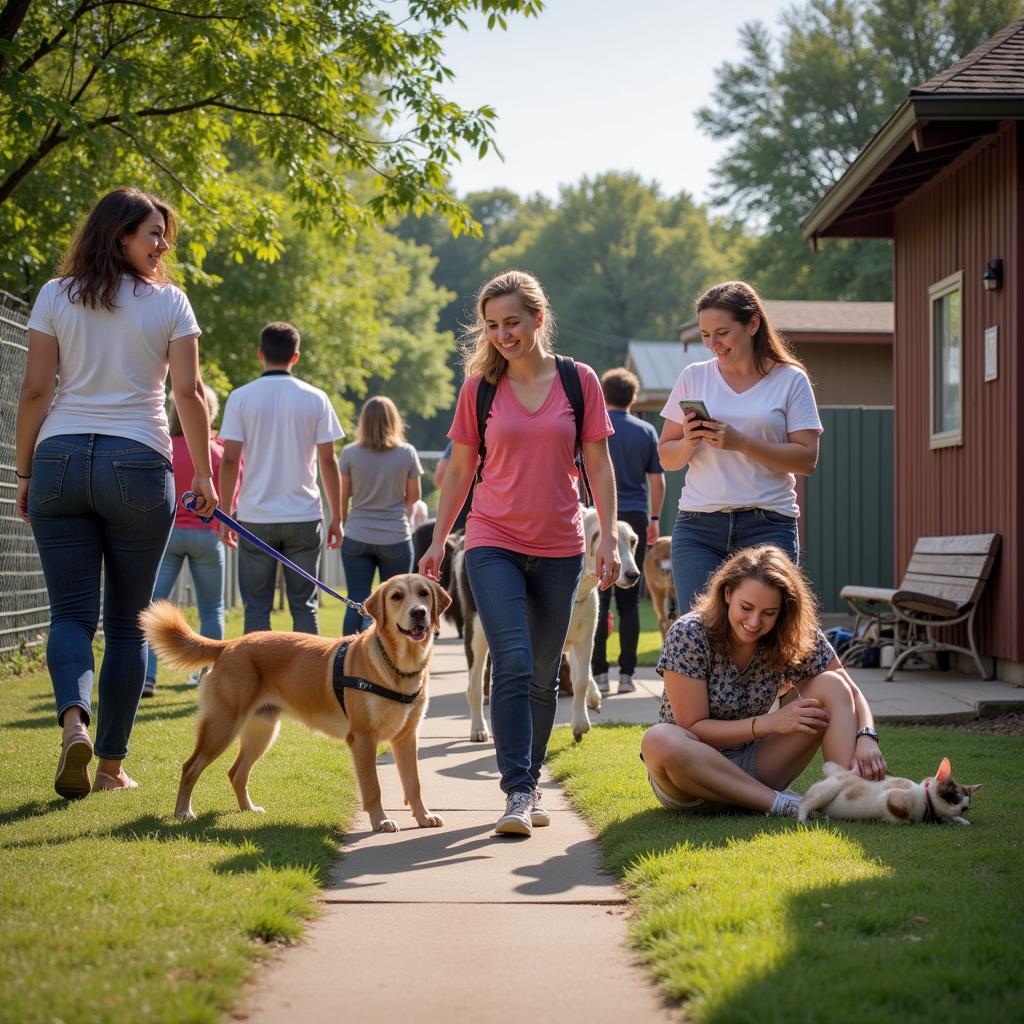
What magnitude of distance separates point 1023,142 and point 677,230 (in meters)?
68.9

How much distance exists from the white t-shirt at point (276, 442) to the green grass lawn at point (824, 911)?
2939 millimetres

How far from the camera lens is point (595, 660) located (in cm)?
1038

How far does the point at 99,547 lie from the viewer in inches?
218

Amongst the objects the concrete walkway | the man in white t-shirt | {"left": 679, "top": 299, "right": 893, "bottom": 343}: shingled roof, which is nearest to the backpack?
the concrete walkway

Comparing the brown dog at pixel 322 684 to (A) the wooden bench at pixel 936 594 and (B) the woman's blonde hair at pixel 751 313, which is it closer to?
(B) the woman's blonde hair at pixel 751 313

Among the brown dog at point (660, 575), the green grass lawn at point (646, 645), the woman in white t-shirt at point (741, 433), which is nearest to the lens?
the woman in white t-shirt at point (741, 433)

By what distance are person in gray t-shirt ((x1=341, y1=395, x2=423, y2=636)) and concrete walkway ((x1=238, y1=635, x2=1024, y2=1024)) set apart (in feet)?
8.15

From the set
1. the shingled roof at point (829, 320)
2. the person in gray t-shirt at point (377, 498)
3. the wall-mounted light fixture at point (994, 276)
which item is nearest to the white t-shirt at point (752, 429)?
the person in gray t-shirt at point (377, 498)

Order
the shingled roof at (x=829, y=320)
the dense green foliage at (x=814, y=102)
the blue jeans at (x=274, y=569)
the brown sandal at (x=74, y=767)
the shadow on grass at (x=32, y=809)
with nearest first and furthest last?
the shadow on grass at (x=32, y=809), the brown sandal at (x=74, y=767), the blue jeans at (x=274, y=569), the shingled roof at (x=829, y=320), the dense green foliage at (x=814, y=102)

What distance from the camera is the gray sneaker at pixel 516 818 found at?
537cm

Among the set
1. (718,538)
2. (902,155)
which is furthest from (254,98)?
(718,538)

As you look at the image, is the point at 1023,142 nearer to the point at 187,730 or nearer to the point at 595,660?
the point at 595,660

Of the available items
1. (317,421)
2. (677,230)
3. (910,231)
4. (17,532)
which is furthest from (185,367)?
(677,230)

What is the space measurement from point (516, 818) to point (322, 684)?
1.00 metres
